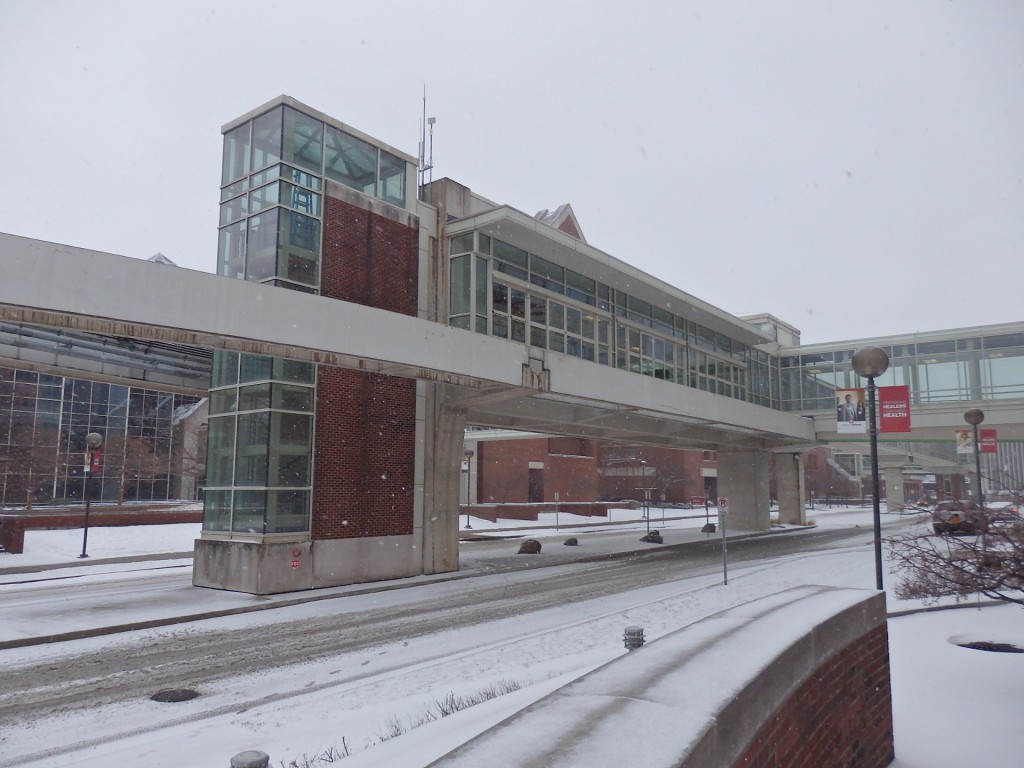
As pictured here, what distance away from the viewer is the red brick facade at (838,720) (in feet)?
15.8

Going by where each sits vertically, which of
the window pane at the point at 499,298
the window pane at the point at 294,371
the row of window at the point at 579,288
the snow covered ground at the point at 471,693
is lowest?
the snow covered ground at the point at 471,693

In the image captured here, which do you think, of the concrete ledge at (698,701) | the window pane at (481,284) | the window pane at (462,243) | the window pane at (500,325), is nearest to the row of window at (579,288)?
the window pane at (462,243)

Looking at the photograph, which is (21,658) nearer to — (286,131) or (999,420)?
(286,131)

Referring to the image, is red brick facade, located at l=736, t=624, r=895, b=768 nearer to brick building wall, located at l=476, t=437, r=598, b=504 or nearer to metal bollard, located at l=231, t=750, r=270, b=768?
metal bollard, located at l=231, t=750, r=270, b=768

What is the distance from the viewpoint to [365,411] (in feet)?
67.2

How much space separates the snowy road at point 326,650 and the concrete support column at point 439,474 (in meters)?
1.85

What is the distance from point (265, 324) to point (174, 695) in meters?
7.37

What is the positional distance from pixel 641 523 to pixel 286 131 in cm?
4056

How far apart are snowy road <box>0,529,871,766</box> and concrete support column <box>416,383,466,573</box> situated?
6.07 feet

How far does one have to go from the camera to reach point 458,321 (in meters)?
23.3

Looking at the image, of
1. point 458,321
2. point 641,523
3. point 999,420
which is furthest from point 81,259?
point 641,523

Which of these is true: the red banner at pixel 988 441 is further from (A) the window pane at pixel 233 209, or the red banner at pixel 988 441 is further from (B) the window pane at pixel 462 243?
(A) the window pane at pixel 233 209

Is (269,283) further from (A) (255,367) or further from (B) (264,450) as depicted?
(B) (264,450)

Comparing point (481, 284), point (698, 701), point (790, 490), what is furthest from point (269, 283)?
point (790, 490)
